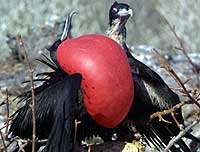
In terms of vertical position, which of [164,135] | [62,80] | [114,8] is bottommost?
[164,135]

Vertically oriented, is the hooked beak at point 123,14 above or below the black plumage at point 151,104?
above

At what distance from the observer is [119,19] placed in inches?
188

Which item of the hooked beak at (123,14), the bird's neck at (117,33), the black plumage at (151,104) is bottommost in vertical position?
the black plumage at (151,104)

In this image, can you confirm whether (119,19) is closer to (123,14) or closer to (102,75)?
(123,14)

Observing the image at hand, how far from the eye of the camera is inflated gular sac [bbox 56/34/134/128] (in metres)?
3.85

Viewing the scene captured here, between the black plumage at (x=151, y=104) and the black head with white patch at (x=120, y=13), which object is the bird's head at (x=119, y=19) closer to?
the black head with white patch at (x=120, y=13)

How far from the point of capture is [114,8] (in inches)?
188

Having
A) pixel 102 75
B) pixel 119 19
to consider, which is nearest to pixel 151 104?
pixel 102 75

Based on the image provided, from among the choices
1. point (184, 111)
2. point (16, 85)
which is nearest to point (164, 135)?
point (184, 111)

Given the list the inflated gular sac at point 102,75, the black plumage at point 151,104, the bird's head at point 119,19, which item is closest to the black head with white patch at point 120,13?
the bird's head at point 119,19

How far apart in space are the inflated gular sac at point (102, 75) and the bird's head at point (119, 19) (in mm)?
759

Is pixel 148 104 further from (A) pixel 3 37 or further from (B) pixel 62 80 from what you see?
(A) pixel 3 37

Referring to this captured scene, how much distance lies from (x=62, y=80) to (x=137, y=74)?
16.6 inches

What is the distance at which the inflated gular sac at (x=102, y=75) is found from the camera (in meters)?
3.85
